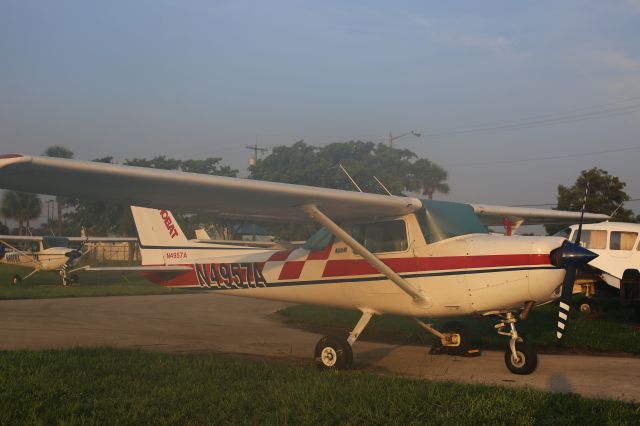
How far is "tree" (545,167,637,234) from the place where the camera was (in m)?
24.8

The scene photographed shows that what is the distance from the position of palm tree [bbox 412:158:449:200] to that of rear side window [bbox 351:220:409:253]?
4250 centimetres

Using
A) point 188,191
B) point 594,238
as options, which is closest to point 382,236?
point 188,191

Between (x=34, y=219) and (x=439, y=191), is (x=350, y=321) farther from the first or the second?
(x=34, y=219)

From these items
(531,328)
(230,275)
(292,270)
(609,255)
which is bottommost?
(531,328)

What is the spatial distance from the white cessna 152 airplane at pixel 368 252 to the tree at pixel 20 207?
78.4 meters

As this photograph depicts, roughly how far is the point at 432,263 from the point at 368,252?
2.80 feet

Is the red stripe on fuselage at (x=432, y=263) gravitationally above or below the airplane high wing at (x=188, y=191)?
below

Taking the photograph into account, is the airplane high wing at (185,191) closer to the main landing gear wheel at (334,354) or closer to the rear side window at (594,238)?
the main landing gear wheel at (334,354)

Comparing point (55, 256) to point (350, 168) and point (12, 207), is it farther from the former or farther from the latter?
point (12, 207)

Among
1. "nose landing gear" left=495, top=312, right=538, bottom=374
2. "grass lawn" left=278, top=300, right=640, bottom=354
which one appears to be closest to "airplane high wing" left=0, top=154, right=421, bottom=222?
"nose landing gear" left=495, top=312, right=538, bottom=374

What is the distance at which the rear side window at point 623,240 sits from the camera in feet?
53.3

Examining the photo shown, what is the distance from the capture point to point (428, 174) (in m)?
50.7

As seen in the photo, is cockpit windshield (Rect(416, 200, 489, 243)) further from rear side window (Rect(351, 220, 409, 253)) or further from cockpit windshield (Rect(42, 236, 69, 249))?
cockpit windshield (Rect(42, 236, 69, 249))

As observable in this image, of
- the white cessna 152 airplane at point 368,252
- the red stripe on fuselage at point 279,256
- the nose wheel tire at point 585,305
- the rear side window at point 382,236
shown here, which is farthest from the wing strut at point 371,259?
the nose wheel tire at point 585,305
